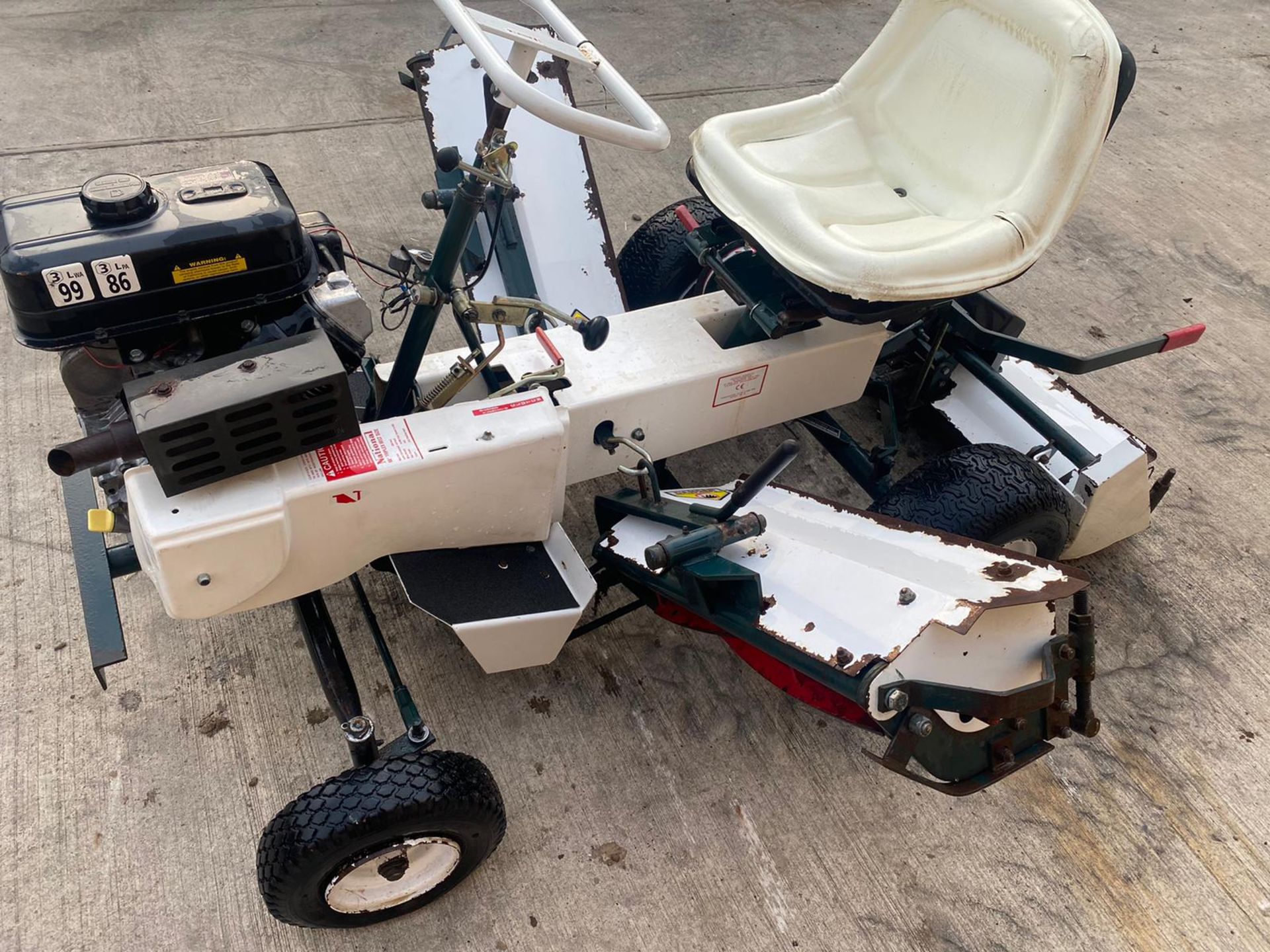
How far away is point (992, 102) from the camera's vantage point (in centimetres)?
237

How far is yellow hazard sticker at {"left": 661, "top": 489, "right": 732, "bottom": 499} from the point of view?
2158 mm

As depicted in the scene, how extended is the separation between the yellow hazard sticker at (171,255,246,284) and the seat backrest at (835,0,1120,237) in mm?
1644

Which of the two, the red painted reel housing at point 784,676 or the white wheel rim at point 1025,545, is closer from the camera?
the red painted reel housing at point 784,676

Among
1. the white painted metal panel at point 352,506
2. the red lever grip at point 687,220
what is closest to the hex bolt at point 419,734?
the white painted metal panel at point 352,506

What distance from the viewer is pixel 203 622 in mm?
2377

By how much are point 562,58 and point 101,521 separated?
3.98 ft

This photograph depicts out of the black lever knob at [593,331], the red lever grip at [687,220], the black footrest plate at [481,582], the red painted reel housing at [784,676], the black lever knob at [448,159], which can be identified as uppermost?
the black lever knob at [448,159]

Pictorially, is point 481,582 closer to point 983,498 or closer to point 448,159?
point 448,159

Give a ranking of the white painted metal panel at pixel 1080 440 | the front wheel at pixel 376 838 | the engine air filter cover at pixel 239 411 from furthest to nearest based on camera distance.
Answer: the white painted metal panel at pixel 1080 440, the front wheel at pixel 376 838, the engine air filter cover at pixel 239 411

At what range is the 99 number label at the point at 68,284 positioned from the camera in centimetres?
159

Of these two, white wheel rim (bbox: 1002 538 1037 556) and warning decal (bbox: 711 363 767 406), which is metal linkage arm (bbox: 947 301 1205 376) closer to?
white wheel rim (bbox: 1002 538 1037 556)

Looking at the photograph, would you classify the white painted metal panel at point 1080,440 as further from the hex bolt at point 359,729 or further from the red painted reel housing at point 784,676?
the hex bolt at point 359,729

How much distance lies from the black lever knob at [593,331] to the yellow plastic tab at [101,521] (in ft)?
3.06

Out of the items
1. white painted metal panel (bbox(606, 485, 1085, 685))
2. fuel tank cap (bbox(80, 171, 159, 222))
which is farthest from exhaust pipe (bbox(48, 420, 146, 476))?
white painted metal panel (bbox(606, 485, 1085, 685))
